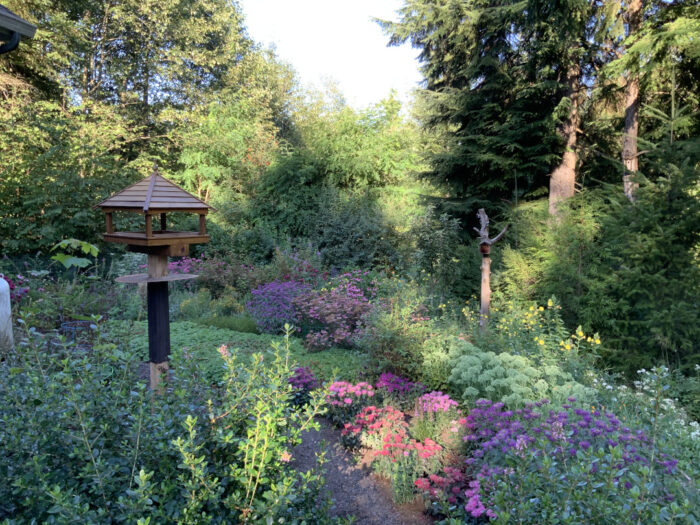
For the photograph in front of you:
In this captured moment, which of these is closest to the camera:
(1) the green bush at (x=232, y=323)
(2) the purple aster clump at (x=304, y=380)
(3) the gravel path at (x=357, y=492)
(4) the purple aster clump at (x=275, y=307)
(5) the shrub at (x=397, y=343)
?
(3) the gravel path at (x=357, y=492)

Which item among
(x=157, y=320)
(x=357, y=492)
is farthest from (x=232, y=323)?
(x=357, y=492)

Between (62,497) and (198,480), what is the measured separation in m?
0.47

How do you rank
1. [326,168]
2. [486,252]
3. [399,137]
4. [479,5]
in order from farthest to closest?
[399,137]
[326,168]
[479,5]
[486,252]

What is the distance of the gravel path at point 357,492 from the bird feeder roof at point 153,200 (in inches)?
74.2

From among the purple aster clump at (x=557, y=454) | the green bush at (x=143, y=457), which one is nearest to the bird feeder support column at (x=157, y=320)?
the green bush at (x=143, y=457)

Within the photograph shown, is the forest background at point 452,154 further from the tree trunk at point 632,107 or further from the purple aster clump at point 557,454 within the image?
the purple aster clump at point 557,454

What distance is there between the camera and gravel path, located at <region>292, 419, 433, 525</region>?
2832mm

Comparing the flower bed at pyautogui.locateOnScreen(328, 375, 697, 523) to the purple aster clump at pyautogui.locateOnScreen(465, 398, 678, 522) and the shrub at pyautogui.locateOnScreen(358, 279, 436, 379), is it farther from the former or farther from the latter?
the shrub at pyautogui.locateOnScreen(358, 279, 436, 379)

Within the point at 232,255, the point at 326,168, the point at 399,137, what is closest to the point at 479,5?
the point at 399,137

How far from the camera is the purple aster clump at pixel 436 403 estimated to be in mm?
3564

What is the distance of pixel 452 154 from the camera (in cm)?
920

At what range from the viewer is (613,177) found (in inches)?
344

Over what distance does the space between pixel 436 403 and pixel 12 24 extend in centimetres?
473

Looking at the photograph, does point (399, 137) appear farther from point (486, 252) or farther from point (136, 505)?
point (136, 505)
